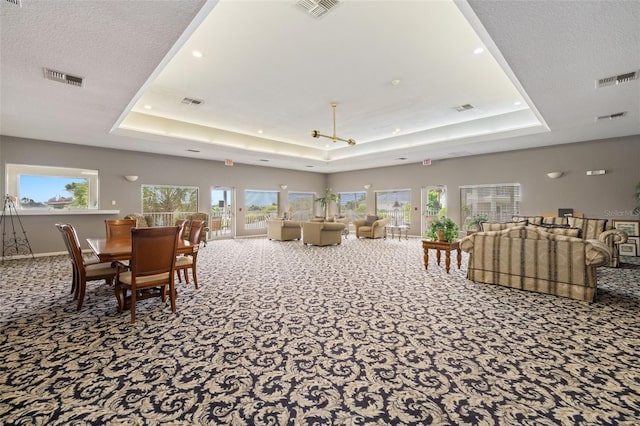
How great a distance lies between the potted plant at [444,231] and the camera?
514cm

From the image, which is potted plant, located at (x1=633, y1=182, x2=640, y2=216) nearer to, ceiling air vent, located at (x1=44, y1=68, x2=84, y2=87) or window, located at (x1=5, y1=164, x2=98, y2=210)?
ceiling air vent, located at (x1=44, y1=68, x2=84, y2=87)

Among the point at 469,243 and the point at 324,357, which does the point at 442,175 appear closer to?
the point at 469,243

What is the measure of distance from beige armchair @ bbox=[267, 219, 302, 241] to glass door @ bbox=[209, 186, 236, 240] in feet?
5.57

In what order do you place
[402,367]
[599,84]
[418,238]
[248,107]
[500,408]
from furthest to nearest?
1. [418,238]
2. [248,107]
3. [599,84]
4. [402,367]
5. [500,408]

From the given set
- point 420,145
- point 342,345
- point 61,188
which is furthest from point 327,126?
point 61,188

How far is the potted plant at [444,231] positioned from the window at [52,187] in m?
8.70

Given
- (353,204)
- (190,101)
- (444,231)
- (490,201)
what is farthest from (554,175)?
(190,101)

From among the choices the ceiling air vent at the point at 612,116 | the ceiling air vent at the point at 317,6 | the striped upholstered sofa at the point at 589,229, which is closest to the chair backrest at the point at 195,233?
the ceiling air vent at the point at 317,6

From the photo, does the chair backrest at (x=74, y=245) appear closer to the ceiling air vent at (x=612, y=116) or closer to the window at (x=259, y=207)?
the window at (x=259, y=207)

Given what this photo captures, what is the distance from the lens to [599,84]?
382 centimetres

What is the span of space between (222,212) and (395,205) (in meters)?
6.85

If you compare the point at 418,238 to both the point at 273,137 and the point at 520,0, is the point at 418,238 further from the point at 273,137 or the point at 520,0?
the point at 520,0

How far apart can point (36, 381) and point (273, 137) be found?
25.8 ft

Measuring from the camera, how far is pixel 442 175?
980 centimetres
